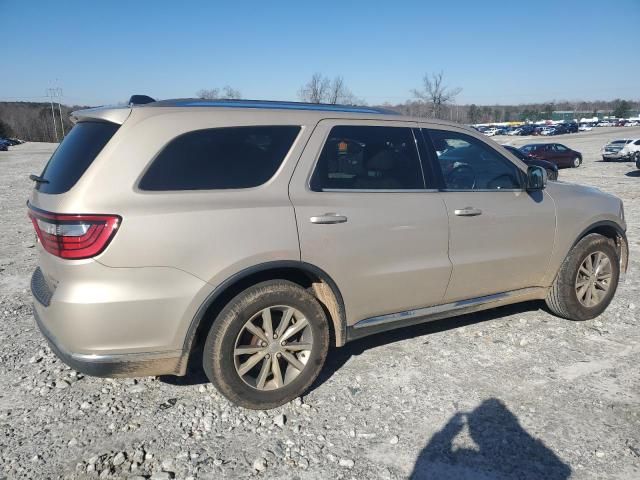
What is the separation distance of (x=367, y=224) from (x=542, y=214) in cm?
175

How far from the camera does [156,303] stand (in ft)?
8.81

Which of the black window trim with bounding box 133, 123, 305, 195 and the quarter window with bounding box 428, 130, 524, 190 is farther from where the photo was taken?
the quarter window with bounding box 428, 130, 524, 190

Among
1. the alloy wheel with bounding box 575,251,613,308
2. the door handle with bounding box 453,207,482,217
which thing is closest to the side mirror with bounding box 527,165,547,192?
the door handle with bounding box 453,207,482,217

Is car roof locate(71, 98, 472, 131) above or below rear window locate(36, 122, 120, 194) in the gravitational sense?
above

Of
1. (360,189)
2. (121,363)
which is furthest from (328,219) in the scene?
(121,363)

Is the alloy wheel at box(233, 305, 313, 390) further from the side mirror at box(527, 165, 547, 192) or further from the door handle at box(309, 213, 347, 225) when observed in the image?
the side mirror at box(527, 165, 547, 192)

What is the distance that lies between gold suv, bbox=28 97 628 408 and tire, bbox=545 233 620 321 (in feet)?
1.85

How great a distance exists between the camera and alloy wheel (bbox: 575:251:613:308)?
14.7 feet

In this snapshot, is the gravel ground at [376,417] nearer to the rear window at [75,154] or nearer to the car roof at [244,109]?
the rear window at [75,154]

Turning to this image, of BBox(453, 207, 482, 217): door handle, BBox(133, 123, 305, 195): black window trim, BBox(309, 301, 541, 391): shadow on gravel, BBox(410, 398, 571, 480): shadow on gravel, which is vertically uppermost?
BBox(133, 123, 305, 195): black window trim

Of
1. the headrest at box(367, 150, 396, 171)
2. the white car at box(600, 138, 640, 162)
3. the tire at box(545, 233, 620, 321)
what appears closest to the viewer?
the headrest at box(367, 150, 396, 171)

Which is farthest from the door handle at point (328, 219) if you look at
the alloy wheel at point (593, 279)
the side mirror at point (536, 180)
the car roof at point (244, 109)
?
the alloy wheel at point (593, 279)

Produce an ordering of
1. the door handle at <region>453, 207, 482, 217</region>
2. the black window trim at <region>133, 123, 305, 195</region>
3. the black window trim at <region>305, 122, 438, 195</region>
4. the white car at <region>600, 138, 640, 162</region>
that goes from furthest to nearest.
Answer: the white car at <region>600, 138, 640, 162</region> → the door handle at <region>453, 207, 482, 217</region> → the black window trim at <region>305, 122, 438, 195</region> → the black window trim at <region>133, 123, 305, 195</region>

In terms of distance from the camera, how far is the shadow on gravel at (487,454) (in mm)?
2588
